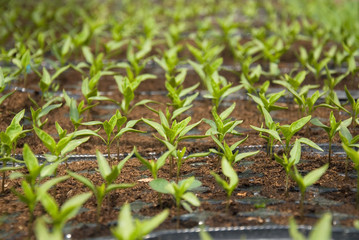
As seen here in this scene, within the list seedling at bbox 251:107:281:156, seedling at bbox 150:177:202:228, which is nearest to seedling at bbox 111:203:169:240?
seedling at bbox 150:177:202:228

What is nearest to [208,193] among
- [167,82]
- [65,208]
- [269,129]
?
[269,129]

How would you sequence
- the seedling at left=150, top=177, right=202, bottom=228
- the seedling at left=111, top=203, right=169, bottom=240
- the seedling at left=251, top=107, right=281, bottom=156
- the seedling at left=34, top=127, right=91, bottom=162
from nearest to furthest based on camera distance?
the seedling at left=111, top=203, right=169, bottom=240, the seedling at left=150, top=177, right=202, bottom=228, the seedling at left=34, top=127, right=91, bottom=162, the seedling at left=251, top=107, right=281, bottom=156

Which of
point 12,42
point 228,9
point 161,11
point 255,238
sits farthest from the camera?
point 228,9

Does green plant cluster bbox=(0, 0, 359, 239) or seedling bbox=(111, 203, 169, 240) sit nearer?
seedling bbox=(111, 203, 169, 240)

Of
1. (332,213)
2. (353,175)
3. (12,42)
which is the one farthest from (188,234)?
(12,42)

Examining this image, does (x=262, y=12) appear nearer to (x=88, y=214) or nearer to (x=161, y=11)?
(x=161, y=11)

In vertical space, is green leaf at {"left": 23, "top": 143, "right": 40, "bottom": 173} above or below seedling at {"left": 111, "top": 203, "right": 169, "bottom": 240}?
above

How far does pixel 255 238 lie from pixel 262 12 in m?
7.01

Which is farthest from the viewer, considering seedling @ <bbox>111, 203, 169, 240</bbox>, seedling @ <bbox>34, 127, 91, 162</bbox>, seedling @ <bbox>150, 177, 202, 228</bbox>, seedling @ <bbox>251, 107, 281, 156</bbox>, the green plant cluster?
seedling @ <bbox>251, 107, 281, 156</bbox>

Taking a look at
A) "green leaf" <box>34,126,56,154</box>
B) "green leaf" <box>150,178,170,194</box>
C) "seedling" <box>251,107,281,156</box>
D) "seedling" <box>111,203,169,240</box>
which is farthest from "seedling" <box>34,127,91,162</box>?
"seedling" <box>251,107,281,156</box>

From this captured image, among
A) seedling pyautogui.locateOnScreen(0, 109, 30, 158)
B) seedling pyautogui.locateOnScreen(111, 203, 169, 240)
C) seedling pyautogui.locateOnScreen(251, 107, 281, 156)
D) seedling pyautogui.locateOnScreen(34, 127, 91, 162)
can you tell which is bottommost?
seedling pyautogui.locateOnScreen(111, 203, 169, 240)

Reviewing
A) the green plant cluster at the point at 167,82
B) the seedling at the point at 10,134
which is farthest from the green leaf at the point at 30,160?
the seedling at the point at 10,134

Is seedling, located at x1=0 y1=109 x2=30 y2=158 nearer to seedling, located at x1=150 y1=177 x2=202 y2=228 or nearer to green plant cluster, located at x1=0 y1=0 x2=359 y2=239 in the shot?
green plant cluster, located at x1=0 y1=0 x2=359 y2=239

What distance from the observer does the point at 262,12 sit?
28.0ft
